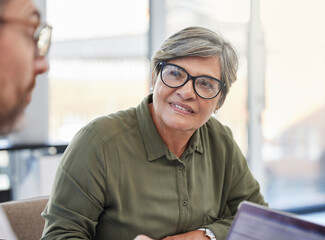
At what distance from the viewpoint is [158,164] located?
1443 mm

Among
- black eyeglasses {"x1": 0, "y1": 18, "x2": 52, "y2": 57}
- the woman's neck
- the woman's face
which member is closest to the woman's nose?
the woman's face

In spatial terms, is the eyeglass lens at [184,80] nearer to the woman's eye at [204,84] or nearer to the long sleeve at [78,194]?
the woman's eye at [204,84]

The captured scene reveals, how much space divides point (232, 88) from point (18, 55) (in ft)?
11.1

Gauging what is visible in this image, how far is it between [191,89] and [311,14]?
3298 mm

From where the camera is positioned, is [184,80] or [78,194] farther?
[184,80]

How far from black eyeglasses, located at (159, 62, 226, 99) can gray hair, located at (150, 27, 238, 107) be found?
3cm

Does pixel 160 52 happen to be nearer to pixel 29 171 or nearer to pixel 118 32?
pixel 29 171

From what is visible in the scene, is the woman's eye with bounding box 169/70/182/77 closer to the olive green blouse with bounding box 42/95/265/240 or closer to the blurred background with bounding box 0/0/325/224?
the olive green blouse with bounding box 42/95/265/240

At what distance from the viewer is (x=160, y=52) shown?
4.83 feet

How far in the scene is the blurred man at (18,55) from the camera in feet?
1.83

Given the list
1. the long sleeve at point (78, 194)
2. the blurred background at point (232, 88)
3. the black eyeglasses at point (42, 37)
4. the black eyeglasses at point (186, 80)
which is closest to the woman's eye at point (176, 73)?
the black eyeglasses at point (186, 80)

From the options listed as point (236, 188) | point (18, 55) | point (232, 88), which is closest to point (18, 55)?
point (18, 55)

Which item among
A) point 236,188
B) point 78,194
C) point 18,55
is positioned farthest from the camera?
point 236,188

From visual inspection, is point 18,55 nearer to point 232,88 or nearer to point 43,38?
point 43,38
